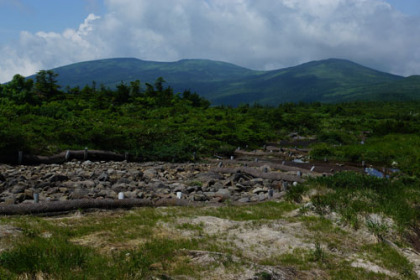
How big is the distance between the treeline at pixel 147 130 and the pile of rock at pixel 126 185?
17.1 ft

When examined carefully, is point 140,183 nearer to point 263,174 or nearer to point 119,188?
point 119,188

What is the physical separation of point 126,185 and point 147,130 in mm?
14794

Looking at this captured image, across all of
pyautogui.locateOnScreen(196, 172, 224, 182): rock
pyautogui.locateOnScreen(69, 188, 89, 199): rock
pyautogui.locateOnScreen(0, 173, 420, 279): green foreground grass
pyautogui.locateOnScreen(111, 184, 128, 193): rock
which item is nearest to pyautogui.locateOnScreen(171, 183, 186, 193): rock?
pyautogui.locateOnScreen(111, 184, 128, 193): rock

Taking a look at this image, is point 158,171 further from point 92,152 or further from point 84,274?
point 84,274

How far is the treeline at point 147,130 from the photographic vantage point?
25969mm

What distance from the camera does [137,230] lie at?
8.11m

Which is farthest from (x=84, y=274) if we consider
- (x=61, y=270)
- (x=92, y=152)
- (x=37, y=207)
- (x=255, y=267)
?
(x=92, y=152)

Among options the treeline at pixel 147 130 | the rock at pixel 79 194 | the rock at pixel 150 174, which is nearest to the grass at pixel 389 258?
the rock at pixel 79 194

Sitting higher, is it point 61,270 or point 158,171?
point 61,270

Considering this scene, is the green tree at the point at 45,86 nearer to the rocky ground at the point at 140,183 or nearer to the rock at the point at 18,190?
the rocky ground at the point at 140,183

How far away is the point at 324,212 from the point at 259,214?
2.07 metres

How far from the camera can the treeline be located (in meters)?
26.0

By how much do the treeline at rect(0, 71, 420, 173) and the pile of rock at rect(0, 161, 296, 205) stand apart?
5198 millimetres

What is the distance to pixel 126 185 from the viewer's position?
1498 cm
